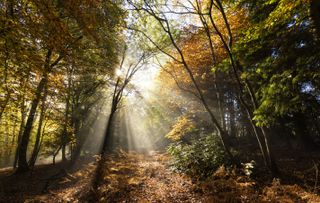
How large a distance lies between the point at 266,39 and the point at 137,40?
34.0 feet

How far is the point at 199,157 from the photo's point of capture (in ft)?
35.1

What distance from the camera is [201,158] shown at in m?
10.6

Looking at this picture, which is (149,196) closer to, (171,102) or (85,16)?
(85,16)

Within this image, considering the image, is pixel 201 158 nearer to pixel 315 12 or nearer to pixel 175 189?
pixel 175 189

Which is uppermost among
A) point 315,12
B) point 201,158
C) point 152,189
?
point 315,12

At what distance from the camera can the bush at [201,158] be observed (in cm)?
971

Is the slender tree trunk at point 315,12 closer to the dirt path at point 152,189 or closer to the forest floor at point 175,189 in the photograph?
the forest floor at point 175,189

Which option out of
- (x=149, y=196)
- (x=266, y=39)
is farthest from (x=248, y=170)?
(x=266, y=39)

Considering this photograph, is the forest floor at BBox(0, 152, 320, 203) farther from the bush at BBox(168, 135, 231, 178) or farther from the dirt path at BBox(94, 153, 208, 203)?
the bush at BBox(168, 135, 231, 178)

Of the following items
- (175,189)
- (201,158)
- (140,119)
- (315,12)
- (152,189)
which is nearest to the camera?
(315,12)

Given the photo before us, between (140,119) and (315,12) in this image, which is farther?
(140,119)

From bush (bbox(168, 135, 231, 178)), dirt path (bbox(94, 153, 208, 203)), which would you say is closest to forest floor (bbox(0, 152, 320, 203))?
dirt path (bbox(94, 153, 208, 203))

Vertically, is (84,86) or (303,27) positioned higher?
(84,86)

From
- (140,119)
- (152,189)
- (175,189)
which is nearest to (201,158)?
(175,189)
